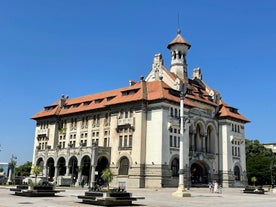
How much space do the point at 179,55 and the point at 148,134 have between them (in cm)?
Answer: 2479

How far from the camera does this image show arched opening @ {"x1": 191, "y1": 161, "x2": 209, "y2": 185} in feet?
236

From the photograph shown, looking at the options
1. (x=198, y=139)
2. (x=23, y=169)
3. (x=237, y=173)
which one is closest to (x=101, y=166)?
(x=198, y=139)

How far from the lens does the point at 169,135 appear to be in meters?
62.9

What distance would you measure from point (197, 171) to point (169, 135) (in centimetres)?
1511

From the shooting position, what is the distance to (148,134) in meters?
63.8

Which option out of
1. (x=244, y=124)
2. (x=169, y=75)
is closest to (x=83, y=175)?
(x=169, y=75)

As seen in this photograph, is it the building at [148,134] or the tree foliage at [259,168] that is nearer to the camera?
the building at [148,134]

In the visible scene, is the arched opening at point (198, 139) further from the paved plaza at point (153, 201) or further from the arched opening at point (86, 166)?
the paved plaza at point (153, 201)

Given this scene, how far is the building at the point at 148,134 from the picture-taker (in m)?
62.7

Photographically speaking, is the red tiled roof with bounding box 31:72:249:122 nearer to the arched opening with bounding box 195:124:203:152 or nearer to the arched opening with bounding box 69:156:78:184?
the arched opening with bounding box 195:124:203:152

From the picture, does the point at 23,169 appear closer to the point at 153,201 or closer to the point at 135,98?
the point at 135,98

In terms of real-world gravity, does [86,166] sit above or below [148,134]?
below

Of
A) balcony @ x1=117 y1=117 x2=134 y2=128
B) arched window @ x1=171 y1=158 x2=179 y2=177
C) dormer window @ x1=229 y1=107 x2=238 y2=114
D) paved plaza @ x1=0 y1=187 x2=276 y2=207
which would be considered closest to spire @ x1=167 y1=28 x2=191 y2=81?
dormer window @ x1=229 y1=107 x2=238 y2=114

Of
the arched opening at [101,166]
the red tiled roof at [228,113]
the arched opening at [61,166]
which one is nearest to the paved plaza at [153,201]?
the arched opening at [101,166]
